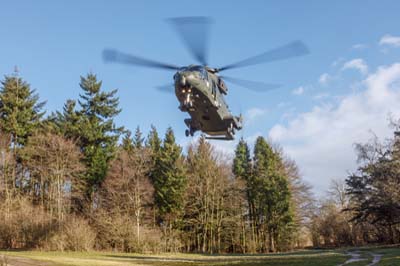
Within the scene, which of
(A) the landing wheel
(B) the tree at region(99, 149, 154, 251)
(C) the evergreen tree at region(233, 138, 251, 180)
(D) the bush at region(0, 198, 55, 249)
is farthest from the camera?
(C) the evergreen tree at region(233, 138, 251, 180)

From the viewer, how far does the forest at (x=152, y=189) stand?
32.7m

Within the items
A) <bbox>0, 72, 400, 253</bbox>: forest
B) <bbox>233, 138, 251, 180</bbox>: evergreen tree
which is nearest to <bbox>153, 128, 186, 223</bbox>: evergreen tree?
<bbox>0, 72, 400, 253</bbox>: forest

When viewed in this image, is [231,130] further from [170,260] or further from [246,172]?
[246,172]

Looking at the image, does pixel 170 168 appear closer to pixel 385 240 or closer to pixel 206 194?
pixel 206 194

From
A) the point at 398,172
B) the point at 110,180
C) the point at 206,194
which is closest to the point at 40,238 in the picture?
the point at 110,180

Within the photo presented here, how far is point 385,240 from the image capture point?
44344mm

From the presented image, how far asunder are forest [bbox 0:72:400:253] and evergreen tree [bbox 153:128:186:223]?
11 cm

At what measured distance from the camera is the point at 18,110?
128 ft

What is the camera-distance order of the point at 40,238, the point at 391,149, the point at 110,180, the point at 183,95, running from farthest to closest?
the point at 110,180 < the point at 391,149 < the point at 40,238 < the point at 183,95

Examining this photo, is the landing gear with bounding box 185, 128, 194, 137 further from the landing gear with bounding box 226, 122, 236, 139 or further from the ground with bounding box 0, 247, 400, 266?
the ground with bounding box 0, 247, 400, 266

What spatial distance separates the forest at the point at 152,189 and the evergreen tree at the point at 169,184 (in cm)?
11

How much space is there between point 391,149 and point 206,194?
1916cm

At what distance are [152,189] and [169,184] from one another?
6.38ft

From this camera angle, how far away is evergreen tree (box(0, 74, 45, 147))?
37584mm
